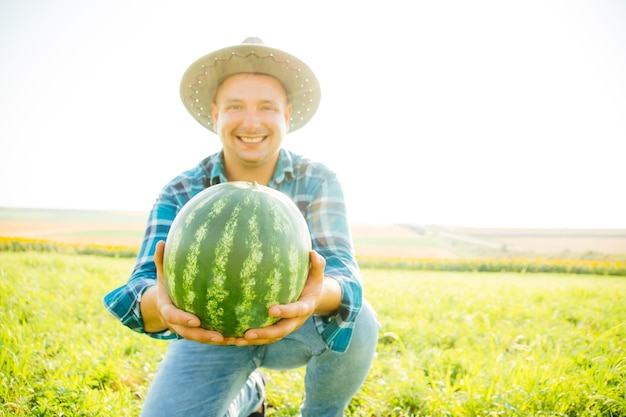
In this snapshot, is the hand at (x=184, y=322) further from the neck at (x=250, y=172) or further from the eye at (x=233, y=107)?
the eye at (x=233, y=107)

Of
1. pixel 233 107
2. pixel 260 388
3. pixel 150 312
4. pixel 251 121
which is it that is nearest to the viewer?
pixel 150 312

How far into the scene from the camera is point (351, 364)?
7.94 feet

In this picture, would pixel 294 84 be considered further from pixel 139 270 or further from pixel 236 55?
pixel 139 270

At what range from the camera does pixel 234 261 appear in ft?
5.07

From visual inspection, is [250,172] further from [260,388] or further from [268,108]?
[260,388]

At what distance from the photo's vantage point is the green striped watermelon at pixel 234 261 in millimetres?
1547

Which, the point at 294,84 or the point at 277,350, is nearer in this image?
the point at 277,350

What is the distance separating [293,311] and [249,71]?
1.89 metres

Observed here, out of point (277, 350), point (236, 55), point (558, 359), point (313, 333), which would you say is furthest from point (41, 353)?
point (558, 359)

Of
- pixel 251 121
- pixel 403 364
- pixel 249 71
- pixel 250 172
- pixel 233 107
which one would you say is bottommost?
pixel 403 364

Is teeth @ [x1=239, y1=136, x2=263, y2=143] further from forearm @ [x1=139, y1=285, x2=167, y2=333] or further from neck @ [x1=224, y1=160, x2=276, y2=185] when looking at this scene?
forearm @ [x1=139, y1=285, x2=167, y2=333]

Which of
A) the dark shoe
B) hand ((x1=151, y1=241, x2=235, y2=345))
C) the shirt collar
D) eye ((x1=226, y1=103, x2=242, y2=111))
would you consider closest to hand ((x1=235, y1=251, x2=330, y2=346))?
hand ((x1=151, y1=241, x2=235, y2=345))

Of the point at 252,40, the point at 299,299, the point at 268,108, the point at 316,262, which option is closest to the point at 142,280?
the point at 299,299

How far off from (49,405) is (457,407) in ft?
9.24
